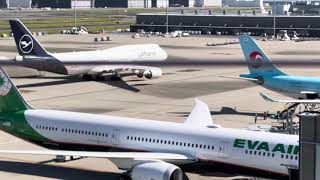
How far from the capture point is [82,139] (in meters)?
33.5

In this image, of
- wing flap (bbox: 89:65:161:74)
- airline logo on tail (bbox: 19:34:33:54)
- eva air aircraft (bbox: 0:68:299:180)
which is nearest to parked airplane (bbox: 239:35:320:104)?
eva air aircraft (bbox: 0:68:299:180)

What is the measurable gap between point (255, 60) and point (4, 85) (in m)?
23.5

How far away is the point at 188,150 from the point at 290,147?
16.9 feet

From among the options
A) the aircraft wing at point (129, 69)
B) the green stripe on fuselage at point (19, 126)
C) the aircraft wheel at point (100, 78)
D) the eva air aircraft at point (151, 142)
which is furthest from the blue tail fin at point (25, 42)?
the green stripe on fuselage at point (19, 126)

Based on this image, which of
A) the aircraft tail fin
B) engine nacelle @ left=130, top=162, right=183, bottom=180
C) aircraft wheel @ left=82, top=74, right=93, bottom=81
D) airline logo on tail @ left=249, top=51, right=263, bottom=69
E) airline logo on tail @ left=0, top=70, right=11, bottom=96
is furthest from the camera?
aircraft wheel @ left=82, top=74, right=93, bottom=81

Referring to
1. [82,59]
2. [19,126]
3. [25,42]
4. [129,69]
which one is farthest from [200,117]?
[25,42]

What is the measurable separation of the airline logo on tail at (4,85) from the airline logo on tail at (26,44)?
118 ft

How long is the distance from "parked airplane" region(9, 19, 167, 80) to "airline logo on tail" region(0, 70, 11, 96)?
35110 millimetres

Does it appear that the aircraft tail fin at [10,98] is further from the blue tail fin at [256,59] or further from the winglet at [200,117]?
the blue tail fin at [256,59]

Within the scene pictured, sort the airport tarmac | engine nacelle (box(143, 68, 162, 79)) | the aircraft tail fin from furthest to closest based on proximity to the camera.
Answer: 1. engine nacelle (box(143, 68, 162, 79))
2. the aircraft tail fin
3. the airport tarmac

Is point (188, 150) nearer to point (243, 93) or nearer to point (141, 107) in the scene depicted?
point (141, 107)

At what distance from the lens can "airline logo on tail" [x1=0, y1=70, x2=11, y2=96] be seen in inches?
1404

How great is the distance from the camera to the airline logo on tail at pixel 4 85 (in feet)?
117

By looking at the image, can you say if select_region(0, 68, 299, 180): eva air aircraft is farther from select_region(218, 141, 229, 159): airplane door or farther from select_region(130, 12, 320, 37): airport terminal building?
select_region(130, 12, 320, 37): airport terminal building
